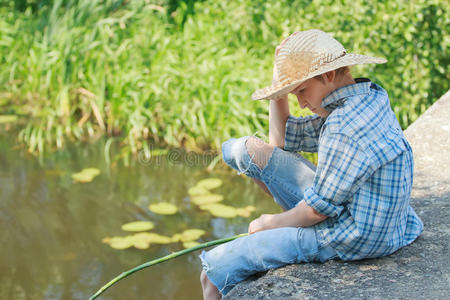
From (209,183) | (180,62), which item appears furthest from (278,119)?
(180,62)

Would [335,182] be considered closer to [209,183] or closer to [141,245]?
[141,245]

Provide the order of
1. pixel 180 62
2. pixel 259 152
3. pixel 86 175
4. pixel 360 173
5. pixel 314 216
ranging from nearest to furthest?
pixel 360 173 < pixel 314 216 < pixel 259 152 < pixel 86 175 < pixel 180 62

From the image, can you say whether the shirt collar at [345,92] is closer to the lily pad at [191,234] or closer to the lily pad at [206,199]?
the lily pad at [191,234]

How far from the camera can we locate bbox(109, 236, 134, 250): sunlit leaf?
281 centimetres

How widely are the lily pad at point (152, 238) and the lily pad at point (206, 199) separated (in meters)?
0.39

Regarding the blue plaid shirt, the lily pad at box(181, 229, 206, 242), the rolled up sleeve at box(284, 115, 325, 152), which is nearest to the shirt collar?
the blue plaid shirt

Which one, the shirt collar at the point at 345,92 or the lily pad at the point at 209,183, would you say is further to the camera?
the lily pad at the point at 209,183

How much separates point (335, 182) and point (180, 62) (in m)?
2.65

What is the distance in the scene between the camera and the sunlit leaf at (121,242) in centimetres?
281

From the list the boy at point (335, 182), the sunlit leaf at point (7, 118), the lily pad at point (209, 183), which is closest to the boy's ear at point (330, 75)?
the boy at point (335, 182)

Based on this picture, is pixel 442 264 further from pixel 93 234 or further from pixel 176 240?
pixel 93 234

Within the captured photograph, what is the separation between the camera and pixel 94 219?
308 centimetres

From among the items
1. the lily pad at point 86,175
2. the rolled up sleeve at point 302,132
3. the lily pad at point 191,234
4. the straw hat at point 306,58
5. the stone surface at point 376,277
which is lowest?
the lily pad at point 191,234

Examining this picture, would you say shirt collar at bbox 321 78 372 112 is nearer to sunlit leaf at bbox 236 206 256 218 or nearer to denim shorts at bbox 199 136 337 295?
denim shorts at bbox 199 136 337 295
